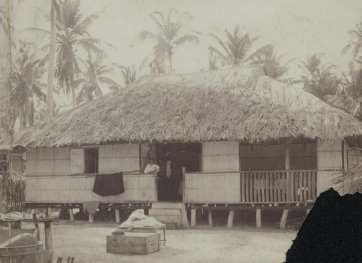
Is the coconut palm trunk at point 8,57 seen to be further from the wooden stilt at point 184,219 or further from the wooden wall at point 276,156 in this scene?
the wooden wall at point 276,156

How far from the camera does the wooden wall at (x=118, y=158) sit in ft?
47.4

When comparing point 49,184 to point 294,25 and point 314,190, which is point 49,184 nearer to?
point 314,190

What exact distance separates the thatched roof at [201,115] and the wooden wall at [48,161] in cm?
54

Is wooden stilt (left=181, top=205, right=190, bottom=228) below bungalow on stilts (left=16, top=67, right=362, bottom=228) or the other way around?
below

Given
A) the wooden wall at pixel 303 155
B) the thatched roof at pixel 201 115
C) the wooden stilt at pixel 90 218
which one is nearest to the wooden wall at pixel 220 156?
the thatched roof at pixel 201 115

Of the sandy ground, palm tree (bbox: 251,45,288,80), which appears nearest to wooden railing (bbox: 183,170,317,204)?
the sandy ground

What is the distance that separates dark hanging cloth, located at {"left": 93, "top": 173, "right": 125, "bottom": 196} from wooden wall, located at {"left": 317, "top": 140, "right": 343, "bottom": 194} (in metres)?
5.07

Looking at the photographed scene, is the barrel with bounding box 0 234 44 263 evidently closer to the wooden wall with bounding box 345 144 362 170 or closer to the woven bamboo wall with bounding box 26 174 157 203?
the woven bamboo wall with bounding box 26 174 157 203

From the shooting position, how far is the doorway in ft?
52.0

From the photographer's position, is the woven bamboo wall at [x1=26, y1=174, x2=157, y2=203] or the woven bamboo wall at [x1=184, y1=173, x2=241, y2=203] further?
the woven bamboo wall at [x1=26, y1=174, x2=157, y2=203]

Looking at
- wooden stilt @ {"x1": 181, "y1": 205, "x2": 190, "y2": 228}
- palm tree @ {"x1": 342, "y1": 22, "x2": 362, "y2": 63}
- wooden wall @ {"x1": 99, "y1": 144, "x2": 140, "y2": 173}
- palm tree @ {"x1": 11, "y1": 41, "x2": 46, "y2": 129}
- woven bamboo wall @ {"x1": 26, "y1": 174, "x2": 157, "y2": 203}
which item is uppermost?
palm tree @ {"x1": 11, "y1": 41, "x2": 46, "y2": 129}

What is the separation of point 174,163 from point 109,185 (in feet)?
8.24

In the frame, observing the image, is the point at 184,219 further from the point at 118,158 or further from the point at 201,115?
the point at 201,115

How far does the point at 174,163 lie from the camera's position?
16109 mm
